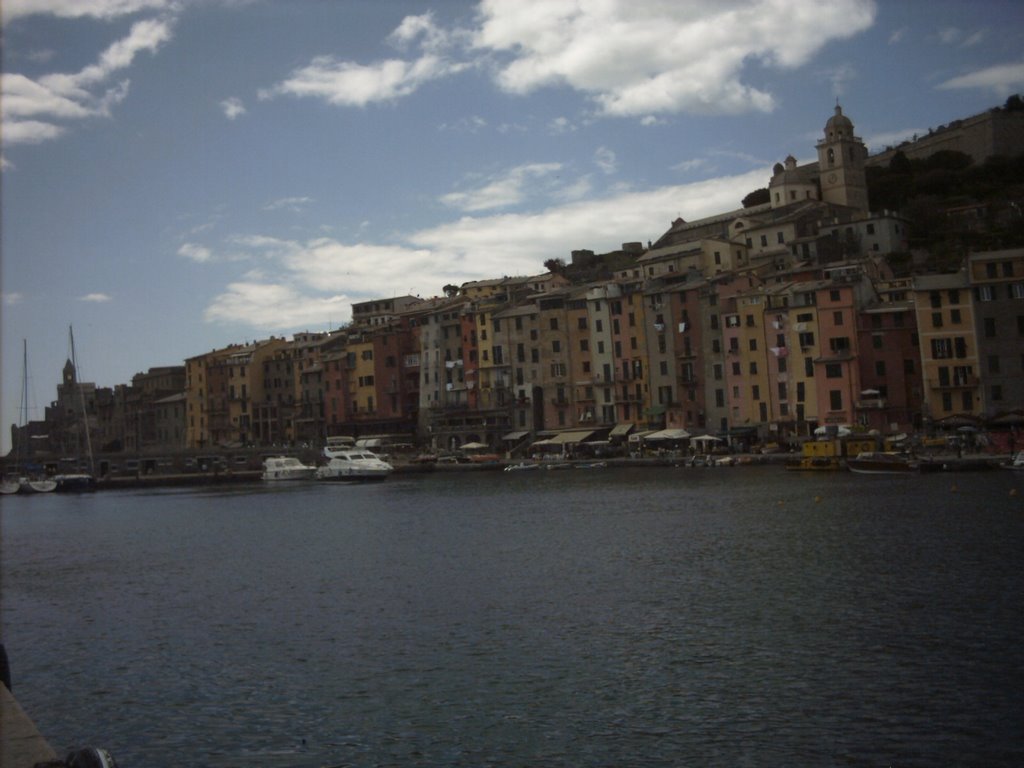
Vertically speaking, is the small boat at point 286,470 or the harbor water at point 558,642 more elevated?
the small boat at point 286,470

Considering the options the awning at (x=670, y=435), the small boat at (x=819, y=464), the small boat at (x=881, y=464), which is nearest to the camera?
the small boat at (x=881, y=464)

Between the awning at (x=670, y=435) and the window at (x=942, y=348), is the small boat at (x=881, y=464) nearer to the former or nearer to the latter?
the window at (x=942, y=348)

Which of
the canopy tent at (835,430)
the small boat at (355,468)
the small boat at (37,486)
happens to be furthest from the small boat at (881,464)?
the small boat at (37,486)

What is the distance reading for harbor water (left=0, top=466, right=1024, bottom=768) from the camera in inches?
666

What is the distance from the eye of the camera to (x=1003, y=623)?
22.2 meters

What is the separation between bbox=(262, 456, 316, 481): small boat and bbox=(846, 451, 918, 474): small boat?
59.4 m

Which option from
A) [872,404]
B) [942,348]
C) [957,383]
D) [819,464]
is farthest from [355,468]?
[957,383]

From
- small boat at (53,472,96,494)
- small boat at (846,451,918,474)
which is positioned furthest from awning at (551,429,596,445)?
small boat at (53,472,96,494)

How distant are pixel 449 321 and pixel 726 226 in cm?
3297

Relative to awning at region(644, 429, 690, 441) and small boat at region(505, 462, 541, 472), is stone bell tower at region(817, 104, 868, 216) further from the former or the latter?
small boat at region(505, 462, 541, 472)

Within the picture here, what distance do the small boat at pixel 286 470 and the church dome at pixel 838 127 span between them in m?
67.0

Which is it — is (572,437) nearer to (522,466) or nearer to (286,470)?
(522,466)

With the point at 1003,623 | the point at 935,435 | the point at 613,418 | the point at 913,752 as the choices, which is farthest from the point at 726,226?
the point at 913,752

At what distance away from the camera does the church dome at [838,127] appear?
114250 mm
